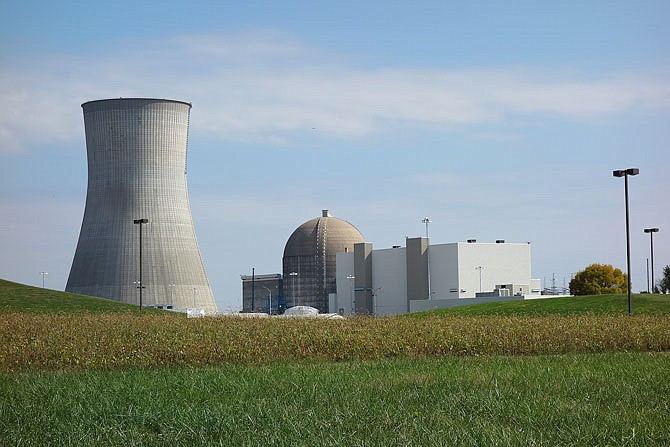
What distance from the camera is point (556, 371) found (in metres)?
12.7

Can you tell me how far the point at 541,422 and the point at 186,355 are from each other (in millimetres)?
9748

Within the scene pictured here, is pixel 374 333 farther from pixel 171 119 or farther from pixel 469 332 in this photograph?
pixel 171 119

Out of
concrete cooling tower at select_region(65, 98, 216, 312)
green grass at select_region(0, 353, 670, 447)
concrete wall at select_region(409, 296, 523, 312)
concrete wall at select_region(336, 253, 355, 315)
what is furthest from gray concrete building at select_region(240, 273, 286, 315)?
green grass at select_region(0, 353, 670, 447)

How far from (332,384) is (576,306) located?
28.3 metres

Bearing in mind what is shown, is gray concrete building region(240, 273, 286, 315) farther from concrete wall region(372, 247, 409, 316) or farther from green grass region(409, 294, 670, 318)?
green grass region(409, 294, 670, 318)

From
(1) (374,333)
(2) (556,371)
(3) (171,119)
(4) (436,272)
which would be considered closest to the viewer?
(2) (556,371)


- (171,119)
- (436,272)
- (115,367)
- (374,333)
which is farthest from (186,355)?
(436,272)

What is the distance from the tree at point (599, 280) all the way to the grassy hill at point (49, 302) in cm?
3455

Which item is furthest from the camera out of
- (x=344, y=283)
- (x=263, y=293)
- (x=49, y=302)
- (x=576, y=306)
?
(x=263, y=293)

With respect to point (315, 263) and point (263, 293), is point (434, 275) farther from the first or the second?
point (263, 293)

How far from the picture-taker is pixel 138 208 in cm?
4472

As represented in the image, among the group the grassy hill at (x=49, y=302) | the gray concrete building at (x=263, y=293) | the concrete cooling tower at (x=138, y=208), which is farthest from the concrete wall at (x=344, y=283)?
the grassy hill at (x=49, y=302)

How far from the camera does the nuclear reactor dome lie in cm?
7875

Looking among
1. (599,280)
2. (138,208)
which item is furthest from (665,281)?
(138,208)
